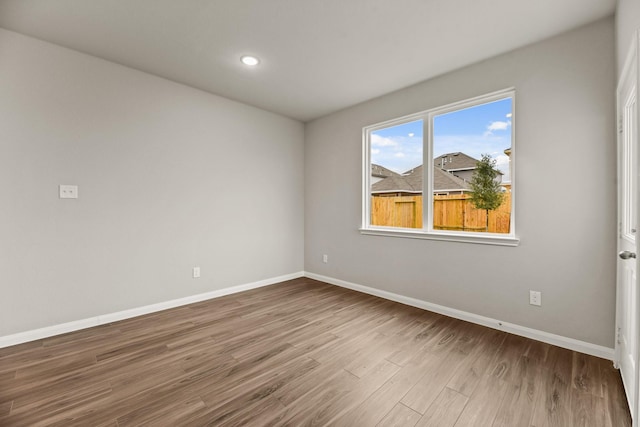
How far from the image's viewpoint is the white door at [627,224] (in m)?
1.58

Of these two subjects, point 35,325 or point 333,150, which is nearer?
point 35,325

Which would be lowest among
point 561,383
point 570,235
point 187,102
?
point 561,383

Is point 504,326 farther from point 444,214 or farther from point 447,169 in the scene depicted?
point 447,169

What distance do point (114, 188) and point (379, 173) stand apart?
309 centimetres

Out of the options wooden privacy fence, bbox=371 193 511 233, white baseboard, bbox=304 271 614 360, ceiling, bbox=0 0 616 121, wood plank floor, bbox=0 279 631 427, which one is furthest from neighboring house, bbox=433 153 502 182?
wood plank floor, bbox=0 279 631 427

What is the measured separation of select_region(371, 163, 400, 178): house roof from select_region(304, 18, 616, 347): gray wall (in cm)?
84

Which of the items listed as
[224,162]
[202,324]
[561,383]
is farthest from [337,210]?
[561,383]

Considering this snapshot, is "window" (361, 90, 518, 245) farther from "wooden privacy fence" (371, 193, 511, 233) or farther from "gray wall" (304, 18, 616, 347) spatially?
"gray wall" (304, 18, 616, 347)

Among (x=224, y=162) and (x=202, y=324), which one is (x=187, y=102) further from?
(x=202, y=324)

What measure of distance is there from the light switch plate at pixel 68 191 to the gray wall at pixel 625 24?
413cm

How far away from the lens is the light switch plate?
256 centimetres

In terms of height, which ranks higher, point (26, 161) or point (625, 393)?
point (26, 161)

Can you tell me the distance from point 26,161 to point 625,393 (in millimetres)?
4707

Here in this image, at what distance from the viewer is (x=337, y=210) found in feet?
13.8
